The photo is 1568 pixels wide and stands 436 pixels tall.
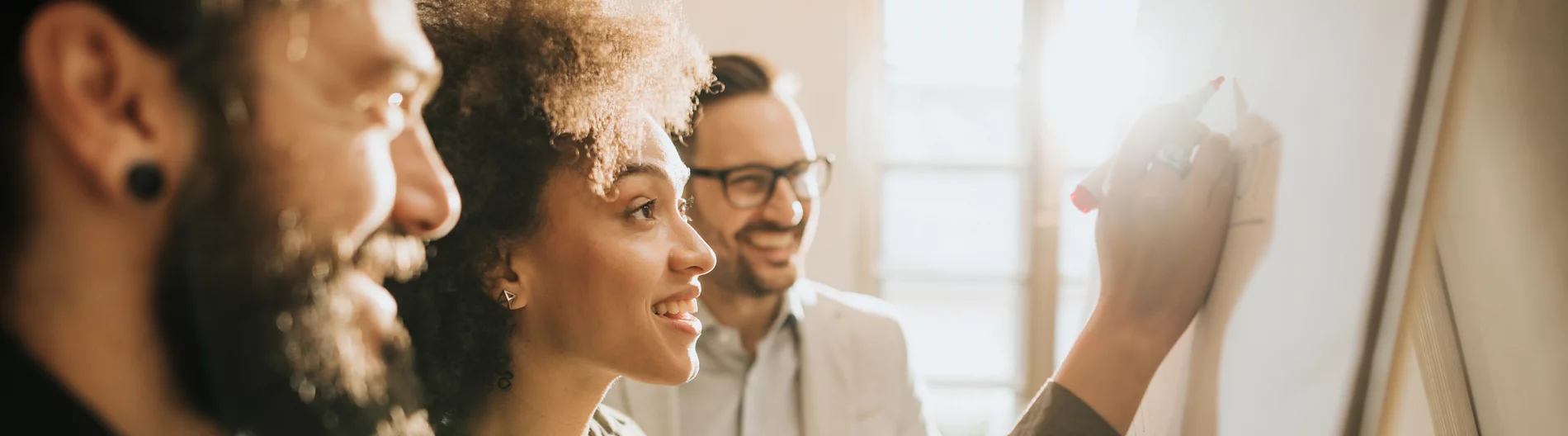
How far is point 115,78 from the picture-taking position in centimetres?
26

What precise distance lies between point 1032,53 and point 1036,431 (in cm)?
83

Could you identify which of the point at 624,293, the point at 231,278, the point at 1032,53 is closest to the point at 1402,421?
the point at 624,293

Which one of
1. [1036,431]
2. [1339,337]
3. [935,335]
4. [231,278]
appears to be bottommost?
[935,335]

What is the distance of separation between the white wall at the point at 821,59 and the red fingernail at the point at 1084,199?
0.33 meters

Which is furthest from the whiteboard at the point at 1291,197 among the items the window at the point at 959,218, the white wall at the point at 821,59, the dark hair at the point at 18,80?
the window at the point at 959,218

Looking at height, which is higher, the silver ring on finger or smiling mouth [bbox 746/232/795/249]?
the silver ring on finger

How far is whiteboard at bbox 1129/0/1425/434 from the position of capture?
477 millimetres

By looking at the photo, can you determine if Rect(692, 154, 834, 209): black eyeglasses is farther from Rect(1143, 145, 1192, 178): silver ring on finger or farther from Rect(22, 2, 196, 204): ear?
Rect(22, 2, 196, 204): ear

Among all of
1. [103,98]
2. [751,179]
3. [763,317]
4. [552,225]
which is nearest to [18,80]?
[103,98]

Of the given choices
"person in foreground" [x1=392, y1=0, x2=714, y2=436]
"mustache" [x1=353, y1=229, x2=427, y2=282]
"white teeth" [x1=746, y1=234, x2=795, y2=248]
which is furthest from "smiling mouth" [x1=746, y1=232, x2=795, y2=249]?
"mustache" [x1=353, y1=229, x2=427, y2=282]

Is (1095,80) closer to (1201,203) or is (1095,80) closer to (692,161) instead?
(1201,203)

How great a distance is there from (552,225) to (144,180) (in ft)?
0.94

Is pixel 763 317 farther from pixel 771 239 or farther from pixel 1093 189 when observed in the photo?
pixel 1093 189

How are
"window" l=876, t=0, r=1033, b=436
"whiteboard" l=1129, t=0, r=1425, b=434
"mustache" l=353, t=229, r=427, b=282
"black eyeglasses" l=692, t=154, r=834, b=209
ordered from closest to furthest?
1. "mustache" l=353, t=229, r=427, b=282
2. "whiteboard" l=1129, t=0, r=1425, b=434
3. "black eyeglasses" l=692, t=154, r=834, b=209
4. "window" l=876, t=0, r=1033, b=436
